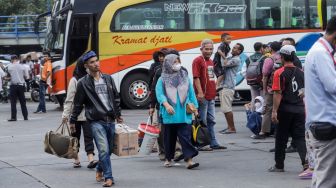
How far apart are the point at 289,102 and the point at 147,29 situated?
43.2 feet

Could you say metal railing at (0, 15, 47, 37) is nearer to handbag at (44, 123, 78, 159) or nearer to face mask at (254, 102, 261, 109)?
face mask at (254, 102, 261, 109)

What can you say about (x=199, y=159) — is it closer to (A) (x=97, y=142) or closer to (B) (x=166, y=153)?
(B) (x=166, y=153)

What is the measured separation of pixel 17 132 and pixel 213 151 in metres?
6.26

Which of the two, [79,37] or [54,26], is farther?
[54,26]

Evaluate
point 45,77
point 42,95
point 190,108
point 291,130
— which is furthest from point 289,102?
point 42,95

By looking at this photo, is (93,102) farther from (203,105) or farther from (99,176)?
(203,105)

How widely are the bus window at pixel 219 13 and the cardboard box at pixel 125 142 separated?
13547 mm

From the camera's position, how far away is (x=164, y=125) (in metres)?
11.0

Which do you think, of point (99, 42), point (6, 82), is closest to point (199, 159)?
point (99, 42)

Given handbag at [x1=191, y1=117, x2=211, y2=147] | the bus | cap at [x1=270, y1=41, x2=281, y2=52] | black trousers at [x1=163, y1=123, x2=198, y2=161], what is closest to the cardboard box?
black trousers at [x1=163, y1=123, x2=198, y2=161]

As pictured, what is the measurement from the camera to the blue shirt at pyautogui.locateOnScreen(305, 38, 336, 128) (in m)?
6.32

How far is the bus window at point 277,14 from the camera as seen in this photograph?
23.2m

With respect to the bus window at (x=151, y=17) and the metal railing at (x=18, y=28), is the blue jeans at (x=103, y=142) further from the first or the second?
the metal railing at (x=18, y=28)

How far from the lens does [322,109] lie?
20.9 ft
